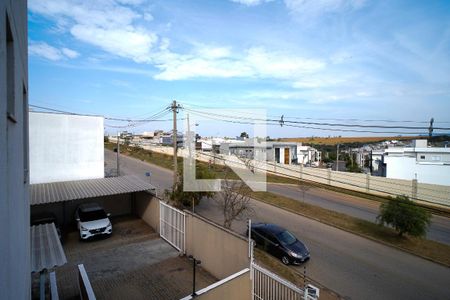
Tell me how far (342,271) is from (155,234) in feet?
27.9

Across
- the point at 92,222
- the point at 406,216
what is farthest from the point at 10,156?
the point at 406,216

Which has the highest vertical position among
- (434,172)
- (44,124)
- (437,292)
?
(44,124)

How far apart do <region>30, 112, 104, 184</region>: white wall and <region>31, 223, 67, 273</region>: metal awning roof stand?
6.63 m

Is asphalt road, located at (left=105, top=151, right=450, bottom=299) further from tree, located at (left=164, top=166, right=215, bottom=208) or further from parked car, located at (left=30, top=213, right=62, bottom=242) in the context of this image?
parked car, located at (left=30, top=213, right=62, bottom=242)

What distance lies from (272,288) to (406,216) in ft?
31.7

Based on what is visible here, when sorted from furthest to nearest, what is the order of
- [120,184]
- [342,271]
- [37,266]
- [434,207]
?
1. [434,207]
2. [120,184]
3. [342,271]
4. [37,266]

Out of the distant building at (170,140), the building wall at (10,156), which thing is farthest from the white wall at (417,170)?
the building wall at (10,156)

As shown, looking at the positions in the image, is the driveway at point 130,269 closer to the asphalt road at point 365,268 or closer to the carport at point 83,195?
the carport at point 83,195

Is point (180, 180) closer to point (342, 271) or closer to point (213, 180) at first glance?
point (213, 180)

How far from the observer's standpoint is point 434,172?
26.9 meters

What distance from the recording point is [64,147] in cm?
1413

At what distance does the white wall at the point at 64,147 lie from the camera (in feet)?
43.7

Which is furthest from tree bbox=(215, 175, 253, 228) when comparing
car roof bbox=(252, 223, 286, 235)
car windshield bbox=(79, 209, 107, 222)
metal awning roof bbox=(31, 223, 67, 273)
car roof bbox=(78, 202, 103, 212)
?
metal awning roof bbox=(31, 223, 67, 273)

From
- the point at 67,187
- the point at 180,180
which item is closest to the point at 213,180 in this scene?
the point at 180,180
